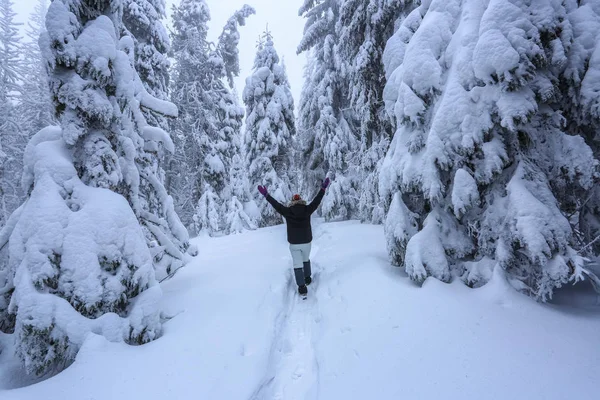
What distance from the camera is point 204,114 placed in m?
17.2

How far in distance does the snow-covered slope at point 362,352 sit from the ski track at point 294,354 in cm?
2

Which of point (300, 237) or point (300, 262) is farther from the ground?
point (300, 237)

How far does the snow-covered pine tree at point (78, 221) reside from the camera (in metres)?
3.39

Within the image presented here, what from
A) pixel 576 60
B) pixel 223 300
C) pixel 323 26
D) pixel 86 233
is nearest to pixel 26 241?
pixel 86 233

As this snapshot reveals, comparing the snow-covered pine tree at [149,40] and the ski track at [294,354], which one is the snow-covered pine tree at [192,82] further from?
the ski track at [294,354]

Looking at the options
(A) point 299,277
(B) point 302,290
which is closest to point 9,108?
(A) point 299,277

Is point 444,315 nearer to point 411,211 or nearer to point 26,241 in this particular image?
point 411,211

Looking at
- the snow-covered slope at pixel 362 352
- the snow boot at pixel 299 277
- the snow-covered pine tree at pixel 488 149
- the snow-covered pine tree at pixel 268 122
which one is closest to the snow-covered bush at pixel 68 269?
the snow-covered slope at pixel 362 352

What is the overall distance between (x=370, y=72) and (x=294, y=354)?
9464 millimetres

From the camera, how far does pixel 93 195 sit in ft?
13.2

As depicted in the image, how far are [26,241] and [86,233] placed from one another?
2.24 ft

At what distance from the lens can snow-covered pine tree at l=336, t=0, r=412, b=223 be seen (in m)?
9.39

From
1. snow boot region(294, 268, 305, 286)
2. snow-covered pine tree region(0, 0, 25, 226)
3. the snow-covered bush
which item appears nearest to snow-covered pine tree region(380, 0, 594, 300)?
snow boot region(294, 268, 305, 286)

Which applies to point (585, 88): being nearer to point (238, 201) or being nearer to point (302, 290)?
point (302, 290)
